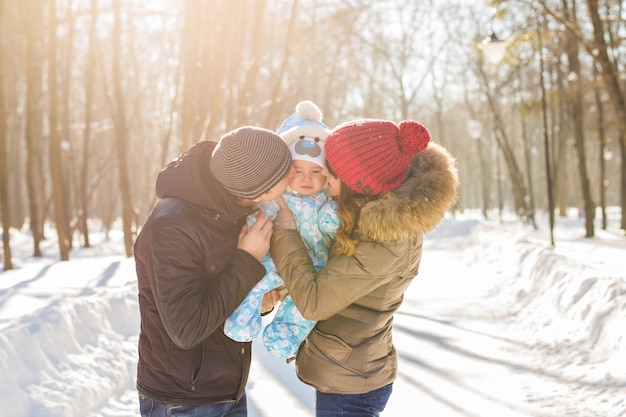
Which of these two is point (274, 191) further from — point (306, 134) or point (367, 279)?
point (306, 134)

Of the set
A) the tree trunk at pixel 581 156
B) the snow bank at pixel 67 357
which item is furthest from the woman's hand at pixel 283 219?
the tree trunk at pixel 581 156

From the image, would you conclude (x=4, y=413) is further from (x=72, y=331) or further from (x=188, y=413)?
(x=188, y=413)

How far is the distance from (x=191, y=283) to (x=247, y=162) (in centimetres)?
49

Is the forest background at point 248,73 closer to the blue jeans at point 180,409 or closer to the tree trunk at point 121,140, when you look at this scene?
the tree trunk at point 121,140

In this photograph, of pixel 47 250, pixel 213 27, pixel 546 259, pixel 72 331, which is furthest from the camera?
pixel 47 250

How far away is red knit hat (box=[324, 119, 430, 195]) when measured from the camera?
2.45m

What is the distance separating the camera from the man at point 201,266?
212 cm

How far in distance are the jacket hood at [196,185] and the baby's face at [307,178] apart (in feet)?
1.38

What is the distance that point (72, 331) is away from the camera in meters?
5.66

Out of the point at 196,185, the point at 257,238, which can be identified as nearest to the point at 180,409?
the point at 257,238

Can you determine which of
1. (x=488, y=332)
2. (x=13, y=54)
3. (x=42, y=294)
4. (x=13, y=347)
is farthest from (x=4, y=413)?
(x=13, y=54)

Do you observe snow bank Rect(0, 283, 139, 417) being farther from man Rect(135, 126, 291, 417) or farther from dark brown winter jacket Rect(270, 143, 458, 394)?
dark brown winter jacket Rect(270, 143, 458, 394)

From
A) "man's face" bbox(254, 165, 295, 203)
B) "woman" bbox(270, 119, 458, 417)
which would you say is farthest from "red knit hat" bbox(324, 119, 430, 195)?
"man's face" bbox(254, 165, 295, 203)

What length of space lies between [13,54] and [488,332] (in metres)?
22.7
